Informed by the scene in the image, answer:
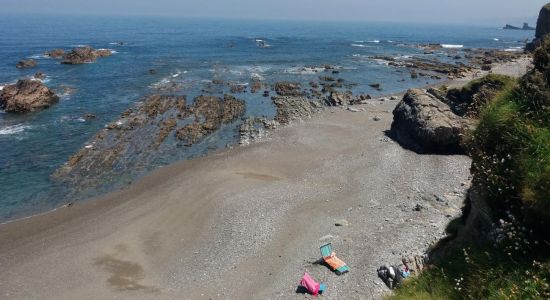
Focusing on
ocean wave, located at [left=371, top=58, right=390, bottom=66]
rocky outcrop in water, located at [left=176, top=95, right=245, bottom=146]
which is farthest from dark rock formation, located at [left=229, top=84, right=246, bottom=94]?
ocean wave, located at [left=371, top=58, right=390, bottom=66]

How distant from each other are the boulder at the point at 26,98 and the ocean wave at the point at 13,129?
20.3ft

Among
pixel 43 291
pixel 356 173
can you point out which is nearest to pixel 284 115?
pixel 356 173

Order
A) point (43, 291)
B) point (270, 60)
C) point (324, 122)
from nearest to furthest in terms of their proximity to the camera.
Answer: point (43, 291) < point (324, 122) < point (270, 60)

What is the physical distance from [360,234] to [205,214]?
10194 millimetres

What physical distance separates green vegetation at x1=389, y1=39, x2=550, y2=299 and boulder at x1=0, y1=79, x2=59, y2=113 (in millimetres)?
54843

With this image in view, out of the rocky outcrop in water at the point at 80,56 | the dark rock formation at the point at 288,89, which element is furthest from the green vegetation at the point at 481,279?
the rocky outcrop in water at the point at 80,56

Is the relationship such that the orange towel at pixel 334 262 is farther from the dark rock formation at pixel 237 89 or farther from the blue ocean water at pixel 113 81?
the dark rock formation at pixel 237 89

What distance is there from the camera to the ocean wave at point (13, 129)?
142ft

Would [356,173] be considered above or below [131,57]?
below

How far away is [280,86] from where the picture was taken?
2502 inches

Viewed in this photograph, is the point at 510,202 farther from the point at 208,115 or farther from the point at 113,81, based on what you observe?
the point at 113,81

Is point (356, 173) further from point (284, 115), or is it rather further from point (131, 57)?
point (131, 57)

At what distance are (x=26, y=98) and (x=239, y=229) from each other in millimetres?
42145

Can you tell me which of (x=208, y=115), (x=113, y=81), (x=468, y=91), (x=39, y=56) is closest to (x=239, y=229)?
(x=208, y=115)
